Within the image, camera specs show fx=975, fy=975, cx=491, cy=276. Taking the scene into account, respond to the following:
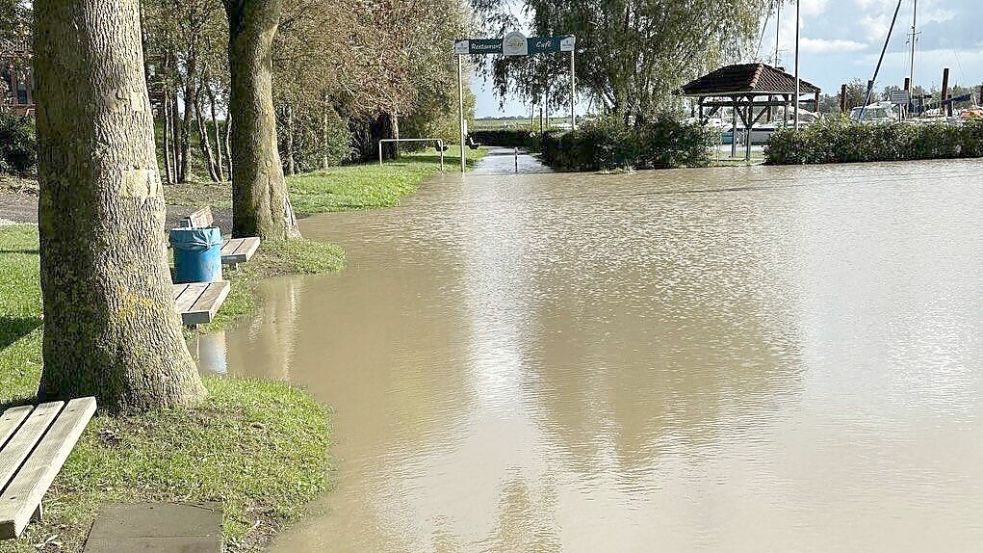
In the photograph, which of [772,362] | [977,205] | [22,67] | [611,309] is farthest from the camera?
[22,67]

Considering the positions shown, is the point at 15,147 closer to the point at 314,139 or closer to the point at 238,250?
the point at 314,139

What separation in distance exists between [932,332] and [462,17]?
3390cm

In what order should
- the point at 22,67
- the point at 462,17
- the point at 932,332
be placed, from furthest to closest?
the point at 462,17 < the point at 22,67 < the point at 932,332

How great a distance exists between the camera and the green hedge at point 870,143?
3169 cm

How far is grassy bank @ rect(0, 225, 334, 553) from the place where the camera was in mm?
4246

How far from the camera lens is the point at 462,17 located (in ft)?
130

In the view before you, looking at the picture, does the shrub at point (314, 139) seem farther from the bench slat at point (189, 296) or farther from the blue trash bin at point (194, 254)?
the bench slat at point (189, 296)

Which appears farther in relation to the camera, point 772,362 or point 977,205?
point 977,205

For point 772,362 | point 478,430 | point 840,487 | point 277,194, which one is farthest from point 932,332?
point 277,194

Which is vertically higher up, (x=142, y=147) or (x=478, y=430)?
(x=142, y=147)

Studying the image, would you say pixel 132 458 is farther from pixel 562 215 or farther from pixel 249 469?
pixel 562 215

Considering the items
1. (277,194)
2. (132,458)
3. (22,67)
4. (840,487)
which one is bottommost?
(840,487)

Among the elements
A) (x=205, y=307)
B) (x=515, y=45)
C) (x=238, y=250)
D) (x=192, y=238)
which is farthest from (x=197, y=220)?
(x=515, y=45)

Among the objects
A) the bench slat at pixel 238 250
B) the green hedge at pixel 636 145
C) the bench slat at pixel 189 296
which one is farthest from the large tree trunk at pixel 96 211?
the green hedge at pixel 636 145
